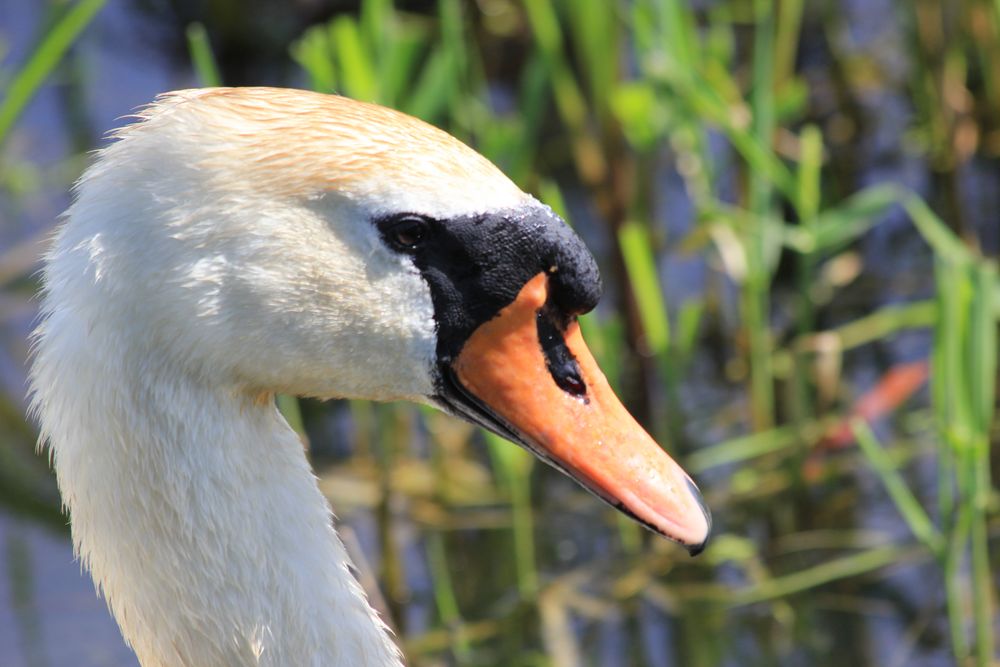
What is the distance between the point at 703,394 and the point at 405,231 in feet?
8.47

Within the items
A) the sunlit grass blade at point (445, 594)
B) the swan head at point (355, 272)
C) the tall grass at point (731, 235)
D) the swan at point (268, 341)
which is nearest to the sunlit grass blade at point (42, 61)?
the tall grass at point (731, 235)

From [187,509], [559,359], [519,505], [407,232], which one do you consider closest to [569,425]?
[559,359]

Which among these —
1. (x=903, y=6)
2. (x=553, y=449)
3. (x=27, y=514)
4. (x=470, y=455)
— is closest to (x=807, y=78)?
(x=903, y=6)

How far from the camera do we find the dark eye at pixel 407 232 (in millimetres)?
1994

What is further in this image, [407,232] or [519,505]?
[519,505]

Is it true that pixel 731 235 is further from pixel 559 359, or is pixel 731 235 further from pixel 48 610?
pixel 559 359

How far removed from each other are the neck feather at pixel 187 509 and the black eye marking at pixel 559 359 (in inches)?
14.0

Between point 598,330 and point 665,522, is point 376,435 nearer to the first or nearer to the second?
point 598,330

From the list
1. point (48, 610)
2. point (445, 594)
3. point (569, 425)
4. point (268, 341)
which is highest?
point (268, 341)

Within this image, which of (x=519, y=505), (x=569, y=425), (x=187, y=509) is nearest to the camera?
(x=187, y=509)

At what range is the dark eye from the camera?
1.99 meters

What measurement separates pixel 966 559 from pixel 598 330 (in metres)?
1.05

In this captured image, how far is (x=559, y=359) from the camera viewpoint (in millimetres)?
2162

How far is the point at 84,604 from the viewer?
4031 mm
